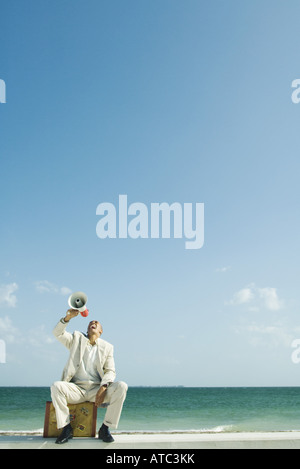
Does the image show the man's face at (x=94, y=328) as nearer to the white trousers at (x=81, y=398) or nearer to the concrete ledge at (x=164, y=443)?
the white trousers at (x=81, y=398)

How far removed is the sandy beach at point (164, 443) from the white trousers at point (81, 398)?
19 centimetres

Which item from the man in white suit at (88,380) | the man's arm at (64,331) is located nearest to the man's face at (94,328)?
the man in white suit at (88,380)

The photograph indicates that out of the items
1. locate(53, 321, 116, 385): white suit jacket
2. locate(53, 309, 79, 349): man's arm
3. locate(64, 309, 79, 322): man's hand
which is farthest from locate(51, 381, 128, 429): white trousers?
locate(64, 309, 79, 322): man's hand

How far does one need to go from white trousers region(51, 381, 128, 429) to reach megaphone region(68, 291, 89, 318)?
2.23ft

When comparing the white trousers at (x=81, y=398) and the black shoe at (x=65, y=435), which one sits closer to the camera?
the black shoe at (x=65, y=435)

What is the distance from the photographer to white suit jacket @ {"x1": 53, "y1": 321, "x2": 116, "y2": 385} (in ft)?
13.3

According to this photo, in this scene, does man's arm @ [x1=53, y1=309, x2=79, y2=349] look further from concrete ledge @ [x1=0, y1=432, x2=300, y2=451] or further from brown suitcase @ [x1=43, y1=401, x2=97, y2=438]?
concrete ledge @ [x1=0, y1=432, x2=300, y2=451]

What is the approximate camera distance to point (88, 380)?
4.05 meters

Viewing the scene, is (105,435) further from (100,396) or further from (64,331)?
(64,331)

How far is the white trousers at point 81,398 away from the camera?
3.71 m

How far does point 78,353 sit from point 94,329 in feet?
0.97

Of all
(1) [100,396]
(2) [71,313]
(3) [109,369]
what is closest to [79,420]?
(1) [100,396]
